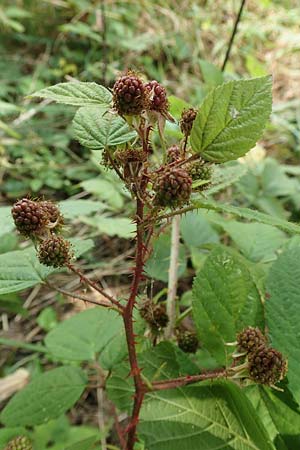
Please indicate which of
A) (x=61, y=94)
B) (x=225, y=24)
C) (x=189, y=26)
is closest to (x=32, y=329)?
(x=61, y=94)

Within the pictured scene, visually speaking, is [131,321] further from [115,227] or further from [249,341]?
[115,227]

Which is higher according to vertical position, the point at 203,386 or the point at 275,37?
the point at 275,37

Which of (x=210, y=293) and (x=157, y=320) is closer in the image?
(x=210, y=293)

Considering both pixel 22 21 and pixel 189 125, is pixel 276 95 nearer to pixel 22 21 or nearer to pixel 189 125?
pixel 22 21

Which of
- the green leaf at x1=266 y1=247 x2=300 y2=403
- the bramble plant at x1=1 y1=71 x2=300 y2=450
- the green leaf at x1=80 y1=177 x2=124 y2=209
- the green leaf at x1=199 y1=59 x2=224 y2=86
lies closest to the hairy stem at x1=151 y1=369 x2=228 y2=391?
the bramble plant at x1=1 y1=71 x2=300 y2=450

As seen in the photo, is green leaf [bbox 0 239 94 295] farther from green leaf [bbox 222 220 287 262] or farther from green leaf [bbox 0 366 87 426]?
green leaf [bbox 222 220 287 262]

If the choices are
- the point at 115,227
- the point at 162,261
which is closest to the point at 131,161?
the point at 162,261

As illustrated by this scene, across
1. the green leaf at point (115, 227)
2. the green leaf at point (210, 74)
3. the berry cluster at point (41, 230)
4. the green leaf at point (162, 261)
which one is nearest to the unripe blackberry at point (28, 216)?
the berry cluster at point (41, 230)
